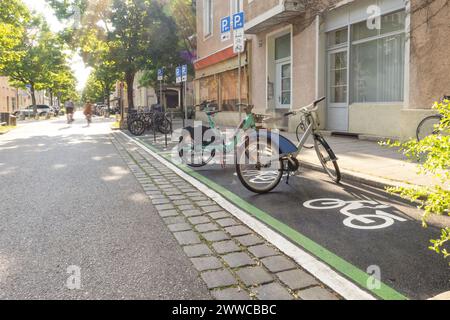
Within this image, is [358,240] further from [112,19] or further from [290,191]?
[112,19]

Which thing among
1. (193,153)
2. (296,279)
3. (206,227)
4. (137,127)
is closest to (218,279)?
(296,279)

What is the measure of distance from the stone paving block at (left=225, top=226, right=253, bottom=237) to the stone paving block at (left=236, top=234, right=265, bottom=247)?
0.34ft

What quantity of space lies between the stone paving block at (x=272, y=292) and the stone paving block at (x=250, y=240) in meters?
0.90

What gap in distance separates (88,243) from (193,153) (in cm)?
474

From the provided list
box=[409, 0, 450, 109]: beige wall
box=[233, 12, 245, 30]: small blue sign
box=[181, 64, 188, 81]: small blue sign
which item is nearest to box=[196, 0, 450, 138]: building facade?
box=[409, 0, 450, 109]: beige wall

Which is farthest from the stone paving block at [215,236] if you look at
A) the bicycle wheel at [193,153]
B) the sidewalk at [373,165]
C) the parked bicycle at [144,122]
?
the parked bicycle at [144,122]

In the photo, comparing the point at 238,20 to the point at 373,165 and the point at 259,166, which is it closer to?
the point at 373,165

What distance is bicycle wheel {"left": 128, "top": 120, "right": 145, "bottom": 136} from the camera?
17719 mm

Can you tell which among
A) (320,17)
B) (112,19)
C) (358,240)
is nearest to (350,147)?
(320,17)

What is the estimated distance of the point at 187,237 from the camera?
4062mm

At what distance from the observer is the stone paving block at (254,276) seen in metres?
2.99

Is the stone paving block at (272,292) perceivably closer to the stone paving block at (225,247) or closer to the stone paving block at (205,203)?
the stone paving block at (225,247)

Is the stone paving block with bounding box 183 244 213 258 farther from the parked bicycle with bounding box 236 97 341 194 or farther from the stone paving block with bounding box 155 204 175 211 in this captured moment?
the parked bicycle with bounding box 236 97 341 194

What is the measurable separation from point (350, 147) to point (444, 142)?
761cm
